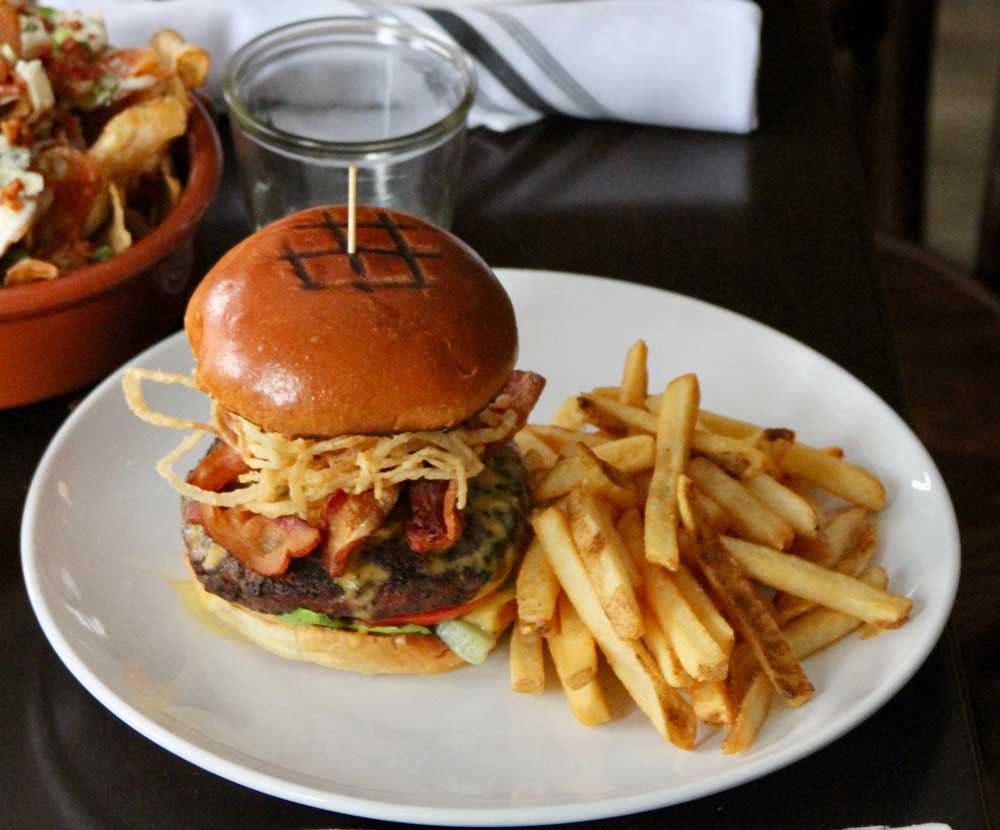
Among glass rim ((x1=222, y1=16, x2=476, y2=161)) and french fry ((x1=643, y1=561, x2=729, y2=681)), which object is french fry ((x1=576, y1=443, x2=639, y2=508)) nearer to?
french fry ((x1=643, y1=561, x2=729, y2=681))

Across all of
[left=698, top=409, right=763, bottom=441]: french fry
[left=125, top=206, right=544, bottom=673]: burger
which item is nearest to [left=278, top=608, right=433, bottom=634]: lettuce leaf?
[left=125, top=206, right=544, bottom=673]: burger

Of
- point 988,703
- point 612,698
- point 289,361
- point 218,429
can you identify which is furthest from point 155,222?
point 988,703

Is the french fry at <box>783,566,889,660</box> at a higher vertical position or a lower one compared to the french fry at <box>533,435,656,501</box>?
lower

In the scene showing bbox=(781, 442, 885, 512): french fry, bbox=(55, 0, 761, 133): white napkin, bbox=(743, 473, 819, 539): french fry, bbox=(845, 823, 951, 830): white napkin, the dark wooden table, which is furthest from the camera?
bbox=(55, 0, 761, 133): white napkin

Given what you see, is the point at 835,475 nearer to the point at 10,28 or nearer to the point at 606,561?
the point at 606,561

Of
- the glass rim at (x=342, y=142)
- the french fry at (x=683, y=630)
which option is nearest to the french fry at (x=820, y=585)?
the french fry at (x=683, y=630)

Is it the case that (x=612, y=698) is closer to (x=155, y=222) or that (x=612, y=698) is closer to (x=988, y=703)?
(x=988, y=703)

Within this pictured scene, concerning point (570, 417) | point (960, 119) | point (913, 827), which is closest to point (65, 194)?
point (570, 417)

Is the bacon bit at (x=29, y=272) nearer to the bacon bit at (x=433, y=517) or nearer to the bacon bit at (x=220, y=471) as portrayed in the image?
the bacon bit at (x=220, y=471)
